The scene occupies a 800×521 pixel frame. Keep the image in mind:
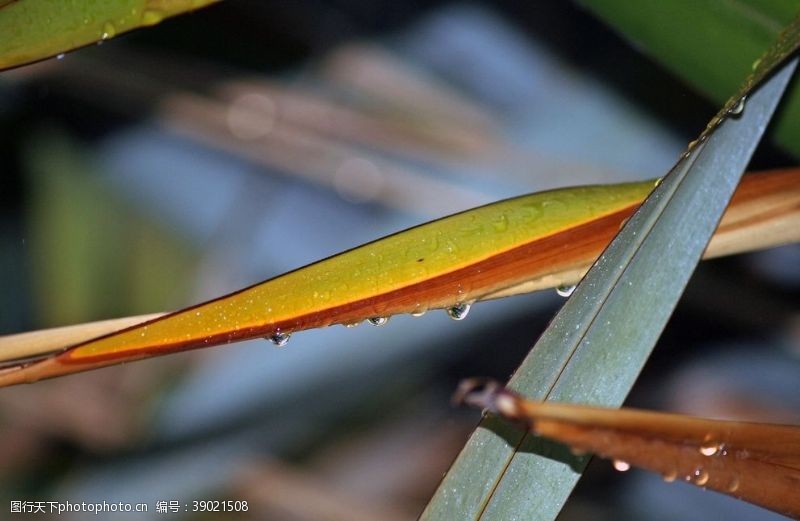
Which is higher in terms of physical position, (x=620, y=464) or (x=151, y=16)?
(x=151, y=16)

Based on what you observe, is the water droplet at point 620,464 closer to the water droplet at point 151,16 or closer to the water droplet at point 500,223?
the water droplet at point 500,223

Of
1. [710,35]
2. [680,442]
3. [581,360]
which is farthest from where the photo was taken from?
[710,35]

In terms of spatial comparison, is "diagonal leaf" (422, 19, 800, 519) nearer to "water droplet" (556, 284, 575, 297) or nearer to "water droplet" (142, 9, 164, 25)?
"water droplet" (556, 284, 575, 297)

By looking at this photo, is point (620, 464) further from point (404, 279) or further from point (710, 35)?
point (710, 35)

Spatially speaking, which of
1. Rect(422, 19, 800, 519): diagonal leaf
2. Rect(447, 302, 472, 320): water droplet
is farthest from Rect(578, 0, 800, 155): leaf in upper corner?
Rect(447, 302, 472, 320): water droplet

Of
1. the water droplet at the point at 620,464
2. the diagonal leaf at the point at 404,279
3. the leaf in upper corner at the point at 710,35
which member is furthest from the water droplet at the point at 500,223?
the leaf in upper corner at the point at 710,35

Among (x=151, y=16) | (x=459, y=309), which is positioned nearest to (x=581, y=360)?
(x=459, y=309)
